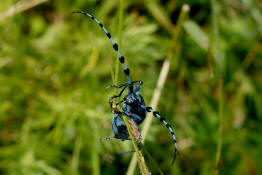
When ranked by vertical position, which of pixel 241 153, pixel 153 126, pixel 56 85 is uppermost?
pixel 56 85

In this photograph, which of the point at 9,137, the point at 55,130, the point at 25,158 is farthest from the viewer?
the point at 9,137

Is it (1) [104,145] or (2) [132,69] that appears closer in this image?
(1) [104,145]

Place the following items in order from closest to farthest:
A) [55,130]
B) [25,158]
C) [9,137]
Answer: [25,158] < [55,130] < [9,137]

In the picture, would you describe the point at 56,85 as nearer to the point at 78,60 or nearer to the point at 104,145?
the point at 78,60

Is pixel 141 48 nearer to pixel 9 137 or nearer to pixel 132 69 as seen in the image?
pixel 132 69

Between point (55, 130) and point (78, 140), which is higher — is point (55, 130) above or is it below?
above

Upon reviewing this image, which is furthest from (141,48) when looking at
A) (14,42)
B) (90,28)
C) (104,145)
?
(14,42)

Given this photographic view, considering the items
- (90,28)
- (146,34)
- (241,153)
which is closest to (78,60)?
(90,28)
